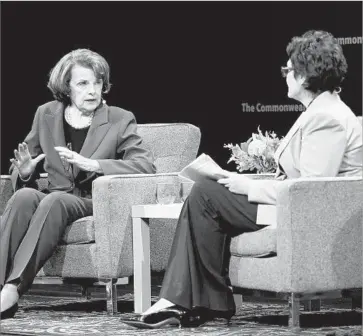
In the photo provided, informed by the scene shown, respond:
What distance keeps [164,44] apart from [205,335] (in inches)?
151

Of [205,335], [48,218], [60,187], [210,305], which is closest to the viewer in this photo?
[205,335]

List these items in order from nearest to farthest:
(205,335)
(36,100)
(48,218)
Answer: (205,335) < (48,218) < (36,100)

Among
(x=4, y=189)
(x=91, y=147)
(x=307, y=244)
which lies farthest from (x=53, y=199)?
(x=307, y=244)

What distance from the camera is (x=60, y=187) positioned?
504cm

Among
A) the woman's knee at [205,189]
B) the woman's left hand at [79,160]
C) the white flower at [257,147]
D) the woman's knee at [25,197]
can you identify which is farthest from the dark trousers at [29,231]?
the white flower at [257,147]

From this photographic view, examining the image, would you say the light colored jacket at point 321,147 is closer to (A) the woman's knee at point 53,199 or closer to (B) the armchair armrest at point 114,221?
(B) the armchair armrest at point 114,221

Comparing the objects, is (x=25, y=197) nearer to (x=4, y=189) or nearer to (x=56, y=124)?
(x=56, y=124)

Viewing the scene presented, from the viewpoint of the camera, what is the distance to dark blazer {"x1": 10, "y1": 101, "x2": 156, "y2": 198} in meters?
4.99

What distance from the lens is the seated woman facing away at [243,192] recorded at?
13.3ft

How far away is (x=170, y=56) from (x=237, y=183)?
3308 millimetres

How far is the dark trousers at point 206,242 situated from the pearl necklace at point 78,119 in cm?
112

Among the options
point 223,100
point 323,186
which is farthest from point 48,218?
point 223,100

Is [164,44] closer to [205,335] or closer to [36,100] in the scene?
[36,100]

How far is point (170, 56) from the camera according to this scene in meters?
7.32
